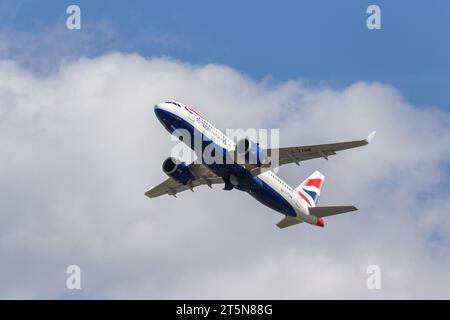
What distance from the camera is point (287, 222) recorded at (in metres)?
86.7

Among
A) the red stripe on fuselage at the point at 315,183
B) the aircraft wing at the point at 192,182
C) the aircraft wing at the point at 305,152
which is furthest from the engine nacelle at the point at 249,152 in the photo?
the red stripe on fuselage at the point at 315,183

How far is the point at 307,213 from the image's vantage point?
277 ft

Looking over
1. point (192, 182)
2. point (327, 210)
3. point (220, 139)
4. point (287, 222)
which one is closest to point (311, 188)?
point (287, 222)

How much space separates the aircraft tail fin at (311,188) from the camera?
88.6 m

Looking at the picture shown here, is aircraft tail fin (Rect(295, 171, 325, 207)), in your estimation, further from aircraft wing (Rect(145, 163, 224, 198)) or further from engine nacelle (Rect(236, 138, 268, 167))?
engine nacelle (Rect(236, 138, 268, 167))

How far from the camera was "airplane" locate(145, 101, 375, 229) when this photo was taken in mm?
73625

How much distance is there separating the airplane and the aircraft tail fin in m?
0.24

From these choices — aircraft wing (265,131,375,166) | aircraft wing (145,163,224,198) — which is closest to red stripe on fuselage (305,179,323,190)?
aircraft wing (145,163,224,198)

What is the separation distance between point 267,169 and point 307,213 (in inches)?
338

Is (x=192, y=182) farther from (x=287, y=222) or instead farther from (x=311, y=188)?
(x=311, y=188)

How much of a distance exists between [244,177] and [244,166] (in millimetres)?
1678
